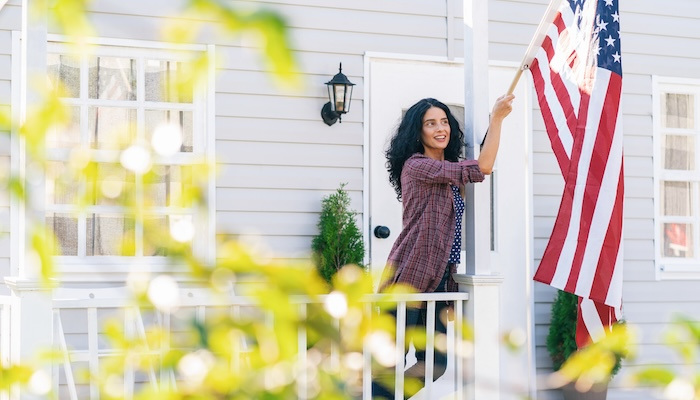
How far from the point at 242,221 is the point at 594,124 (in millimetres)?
2446

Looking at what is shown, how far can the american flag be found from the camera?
3424mm

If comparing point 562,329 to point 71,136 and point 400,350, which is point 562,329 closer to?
point 400,350

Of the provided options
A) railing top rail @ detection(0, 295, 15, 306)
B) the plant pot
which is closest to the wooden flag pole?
railing top rail @ detection(0, 295, 15, 306)

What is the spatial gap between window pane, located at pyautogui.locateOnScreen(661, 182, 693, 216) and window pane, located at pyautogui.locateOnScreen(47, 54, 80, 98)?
3.90m

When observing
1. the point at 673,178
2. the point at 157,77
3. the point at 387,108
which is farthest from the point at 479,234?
the point at 673,178

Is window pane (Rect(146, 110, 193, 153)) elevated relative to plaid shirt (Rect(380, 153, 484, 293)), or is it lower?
elevated

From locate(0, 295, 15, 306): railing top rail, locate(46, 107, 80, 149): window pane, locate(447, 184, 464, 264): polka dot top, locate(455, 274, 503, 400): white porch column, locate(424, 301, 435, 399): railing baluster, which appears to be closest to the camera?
locate(0, 295, 15, 306): railing top rail

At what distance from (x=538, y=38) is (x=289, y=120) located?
204 centimetres

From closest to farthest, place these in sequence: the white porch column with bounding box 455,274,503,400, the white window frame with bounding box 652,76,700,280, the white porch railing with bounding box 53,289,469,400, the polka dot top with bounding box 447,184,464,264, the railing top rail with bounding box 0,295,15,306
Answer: the white porch railing with bounding box 53,289,469,400, the railing top rail with bounding box 0,295,15,306, the white porch column with bounding box 455,274,503,400, the polka dot top with bounding box 447,184,464,264, the white window frame with bounding box 652,76,700,280

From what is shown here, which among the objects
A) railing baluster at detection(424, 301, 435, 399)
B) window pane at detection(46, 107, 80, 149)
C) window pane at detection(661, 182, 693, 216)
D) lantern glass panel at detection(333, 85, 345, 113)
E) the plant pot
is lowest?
the plant pot

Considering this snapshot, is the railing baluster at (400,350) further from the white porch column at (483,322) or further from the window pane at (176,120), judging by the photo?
the window pane at (176,120)

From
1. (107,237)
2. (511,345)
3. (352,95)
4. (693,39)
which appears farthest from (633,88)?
(511,345)

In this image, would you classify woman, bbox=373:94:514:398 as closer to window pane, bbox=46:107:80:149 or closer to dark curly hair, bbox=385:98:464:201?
dark curly hair, bbox=385:98:464:201

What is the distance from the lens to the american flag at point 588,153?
3424 mm
